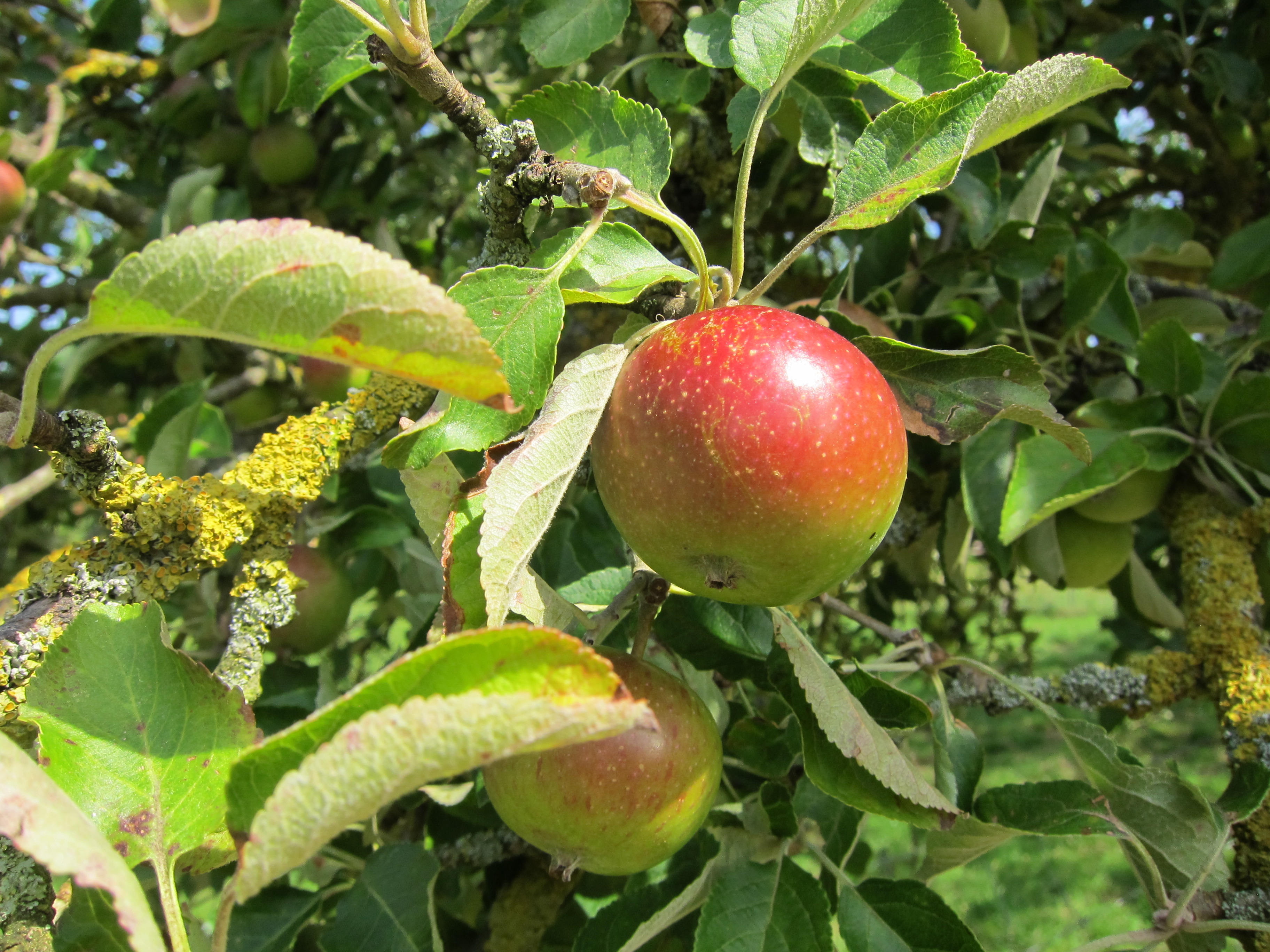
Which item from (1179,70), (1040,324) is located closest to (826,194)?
(1040,324)

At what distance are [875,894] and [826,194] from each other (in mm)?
772

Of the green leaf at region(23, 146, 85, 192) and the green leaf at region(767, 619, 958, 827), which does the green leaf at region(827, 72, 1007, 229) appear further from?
the green leaf at region(23, 146, 85, 192)

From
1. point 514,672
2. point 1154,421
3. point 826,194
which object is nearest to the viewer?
point 514,672

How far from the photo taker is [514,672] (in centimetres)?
48

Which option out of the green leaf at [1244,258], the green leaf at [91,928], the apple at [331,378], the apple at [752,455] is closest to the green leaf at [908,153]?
the apple at [752,455]

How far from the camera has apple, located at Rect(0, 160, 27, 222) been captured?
187 centimetres

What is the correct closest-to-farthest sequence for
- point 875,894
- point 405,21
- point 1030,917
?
point 405,21 → point 875,894 → point 1030,917

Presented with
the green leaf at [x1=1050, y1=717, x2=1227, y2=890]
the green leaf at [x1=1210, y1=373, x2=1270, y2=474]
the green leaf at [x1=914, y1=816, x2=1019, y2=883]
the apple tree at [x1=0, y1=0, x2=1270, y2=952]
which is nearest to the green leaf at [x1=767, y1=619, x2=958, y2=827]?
the apple tree at [x1=0, y1=0, x2=1270, y2=952]

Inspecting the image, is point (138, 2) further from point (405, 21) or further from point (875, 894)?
point (875, 894)

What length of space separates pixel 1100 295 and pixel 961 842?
816 millimetres

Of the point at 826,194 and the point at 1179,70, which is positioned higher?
the point at 826,194

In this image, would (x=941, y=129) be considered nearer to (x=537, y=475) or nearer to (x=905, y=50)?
(x=905, y=50)

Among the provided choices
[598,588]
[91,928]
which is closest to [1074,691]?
[598,588]

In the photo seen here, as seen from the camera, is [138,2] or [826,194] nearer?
[826,194]
